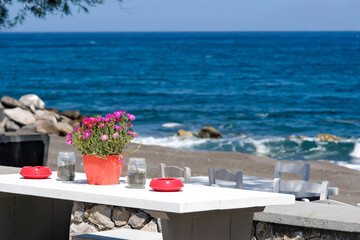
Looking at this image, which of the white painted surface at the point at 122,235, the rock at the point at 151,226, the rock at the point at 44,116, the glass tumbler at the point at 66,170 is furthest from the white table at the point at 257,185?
the rock at the point at 44,116

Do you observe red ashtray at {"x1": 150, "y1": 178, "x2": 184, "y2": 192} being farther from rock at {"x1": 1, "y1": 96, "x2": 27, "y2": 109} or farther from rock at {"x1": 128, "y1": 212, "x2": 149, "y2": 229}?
rock at {"x1": 1, "y1": 96, "x2": 27, "y2": 109}

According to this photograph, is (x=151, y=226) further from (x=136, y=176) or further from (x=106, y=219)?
(x=136, y=176)

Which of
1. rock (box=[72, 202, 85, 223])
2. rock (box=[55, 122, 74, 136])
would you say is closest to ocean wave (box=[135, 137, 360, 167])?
rock (box=[55, 122, 74, 136])

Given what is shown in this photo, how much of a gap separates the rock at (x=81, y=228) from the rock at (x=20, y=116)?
15387 millimetres

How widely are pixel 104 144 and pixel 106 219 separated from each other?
1.11 m

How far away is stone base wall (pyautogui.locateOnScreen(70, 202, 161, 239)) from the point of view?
4.68m

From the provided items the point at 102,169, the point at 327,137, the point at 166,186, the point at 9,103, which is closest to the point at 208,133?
the point at 327,137

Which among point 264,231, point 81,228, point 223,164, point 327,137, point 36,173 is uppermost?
point 36,173

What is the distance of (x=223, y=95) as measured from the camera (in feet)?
117

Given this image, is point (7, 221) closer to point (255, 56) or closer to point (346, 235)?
point (346, 235)

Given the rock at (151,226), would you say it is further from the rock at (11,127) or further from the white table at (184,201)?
the rock at (11,127)

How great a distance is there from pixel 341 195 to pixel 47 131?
10200mm

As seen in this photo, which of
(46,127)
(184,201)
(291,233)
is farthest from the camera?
(46,127)

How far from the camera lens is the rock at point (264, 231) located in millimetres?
4141
